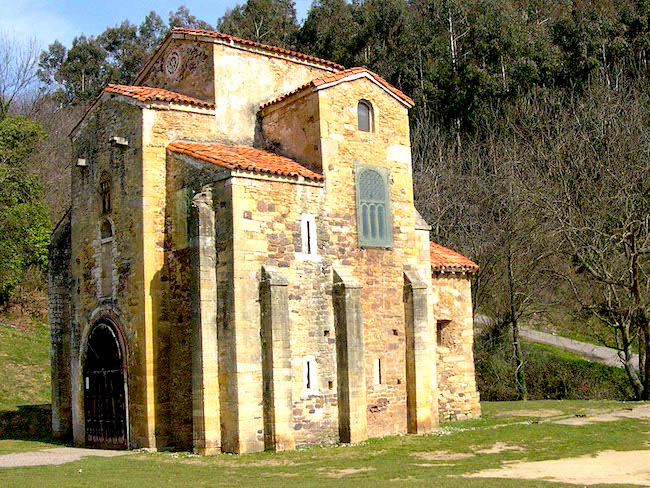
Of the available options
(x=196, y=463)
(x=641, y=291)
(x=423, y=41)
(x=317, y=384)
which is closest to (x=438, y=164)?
(x=423, y=41)

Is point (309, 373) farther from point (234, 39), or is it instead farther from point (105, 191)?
point (234, 39)

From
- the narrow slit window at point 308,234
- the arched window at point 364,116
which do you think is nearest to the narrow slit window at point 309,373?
the narrow slit window at point 308,234

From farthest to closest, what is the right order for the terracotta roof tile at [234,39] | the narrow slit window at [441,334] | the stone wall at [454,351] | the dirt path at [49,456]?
the narrow slit window at [441,334] < the stone wall at [454,351] < the terracotta roof tile at [234,39] < the dirt path at [49,456]

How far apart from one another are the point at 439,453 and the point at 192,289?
634 cm

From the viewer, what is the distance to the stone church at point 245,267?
16578mm

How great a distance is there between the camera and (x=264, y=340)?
16578 mm

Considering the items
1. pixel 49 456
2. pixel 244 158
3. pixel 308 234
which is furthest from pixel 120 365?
pixel 244 158

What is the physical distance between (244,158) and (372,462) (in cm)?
753

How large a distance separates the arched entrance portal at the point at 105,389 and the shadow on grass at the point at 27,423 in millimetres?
2603

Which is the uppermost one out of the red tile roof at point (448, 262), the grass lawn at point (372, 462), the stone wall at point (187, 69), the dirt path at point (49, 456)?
the stone wall at point (187, 69)

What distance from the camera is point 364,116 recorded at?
1958 cm

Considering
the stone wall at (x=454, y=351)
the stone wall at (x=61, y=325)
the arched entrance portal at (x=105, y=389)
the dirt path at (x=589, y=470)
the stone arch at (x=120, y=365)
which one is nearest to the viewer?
the dirt path at (x=589, y=470)

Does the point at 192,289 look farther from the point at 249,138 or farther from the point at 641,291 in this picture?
the point at 641,291

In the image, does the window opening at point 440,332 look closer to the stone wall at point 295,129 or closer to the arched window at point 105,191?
the stone wall at point 295,129
